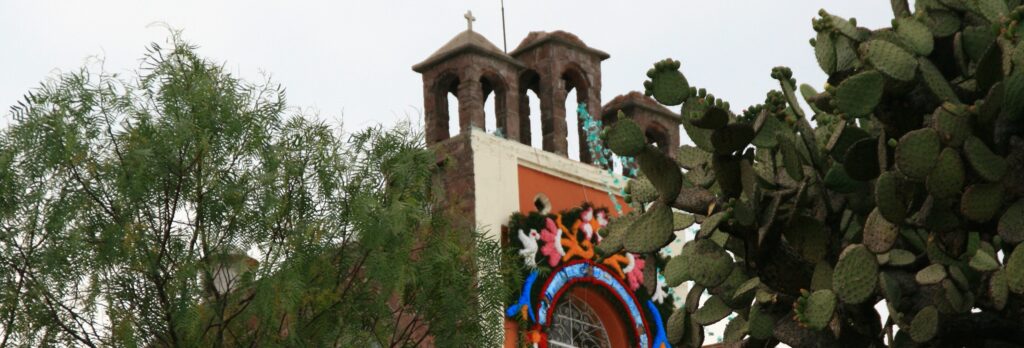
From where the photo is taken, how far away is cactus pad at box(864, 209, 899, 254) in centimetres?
578

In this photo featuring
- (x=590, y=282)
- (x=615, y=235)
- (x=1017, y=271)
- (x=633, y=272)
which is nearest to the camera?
(x=1017, y=271)

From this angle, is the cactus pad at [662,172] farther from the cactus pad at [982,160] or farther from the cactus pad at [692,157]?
the cactus pad at [982,160]

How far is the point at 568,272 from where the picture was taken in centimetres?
1988

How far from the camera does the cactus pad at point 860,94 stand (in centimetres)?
571

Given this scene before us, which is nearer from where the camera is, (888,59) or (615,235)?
(888,59)

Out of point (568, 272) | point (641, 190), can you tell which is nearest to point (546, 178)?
point (568, 272)

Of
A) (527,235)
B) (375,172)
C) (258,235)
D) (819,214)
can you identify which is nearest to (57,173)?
(258,235)

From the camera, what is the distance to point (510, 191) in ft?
64.8

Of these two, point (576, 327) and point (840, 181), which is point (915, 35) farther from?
point (576, 327)

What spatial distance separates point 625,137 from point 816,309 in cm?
93

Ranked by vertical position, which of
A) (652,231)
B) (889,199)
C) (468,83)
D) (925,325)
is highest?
(468,83)

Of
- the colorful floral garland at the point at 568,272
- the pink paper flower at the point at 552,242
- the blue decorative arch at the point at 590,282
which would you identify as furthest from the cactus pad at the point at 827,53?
the pink paper flower at the point at 552,242

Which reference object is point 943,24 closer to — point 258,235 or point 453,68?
point 258,235

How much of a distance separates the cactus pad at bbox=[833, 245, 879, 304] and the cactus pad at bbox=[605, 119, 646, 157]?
86 cm
